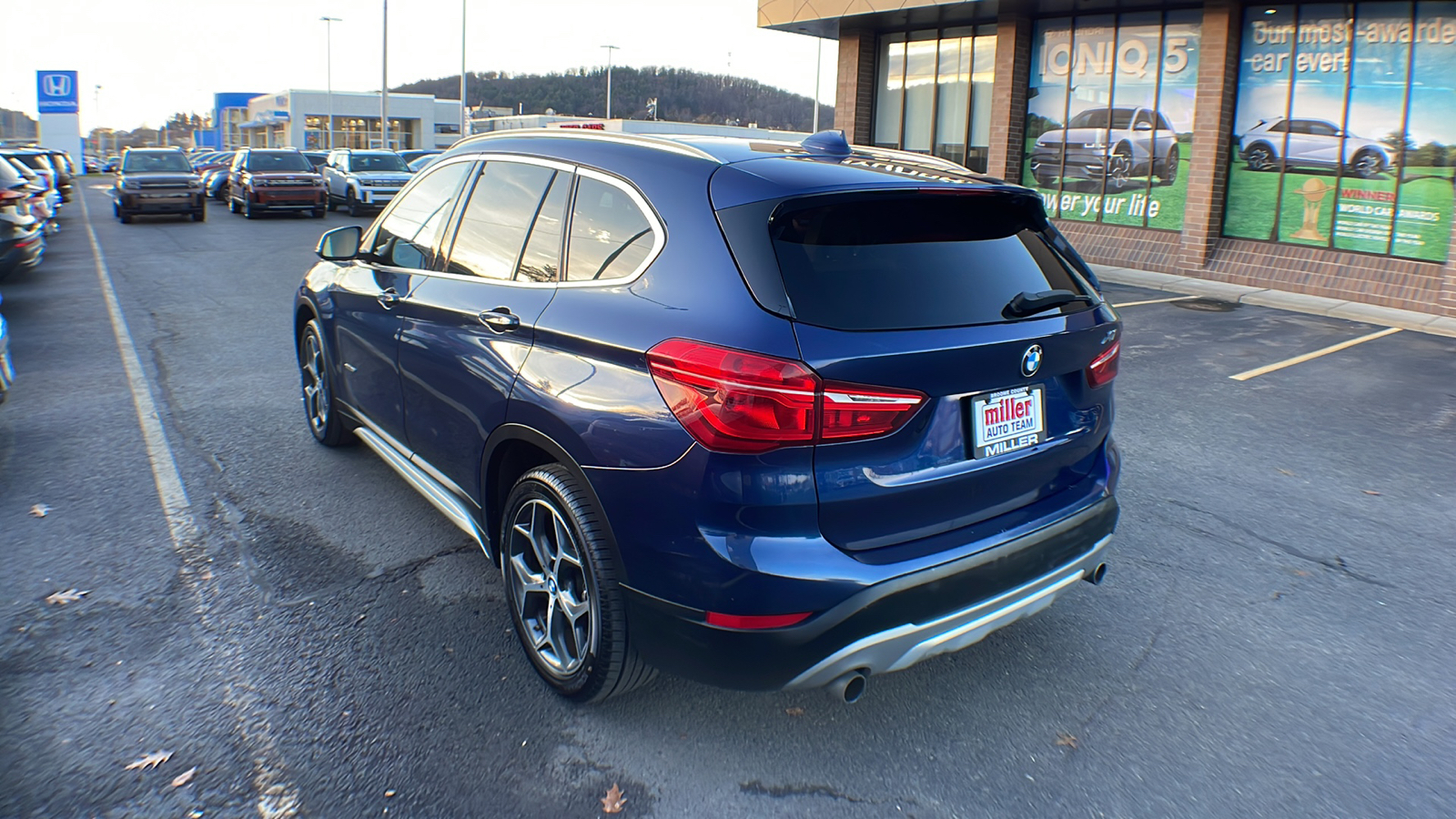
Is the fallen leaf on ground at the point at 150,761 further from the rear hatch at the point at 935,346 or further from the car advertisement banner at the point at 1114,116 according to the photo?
the car advertisement banner at the point at 1114,116

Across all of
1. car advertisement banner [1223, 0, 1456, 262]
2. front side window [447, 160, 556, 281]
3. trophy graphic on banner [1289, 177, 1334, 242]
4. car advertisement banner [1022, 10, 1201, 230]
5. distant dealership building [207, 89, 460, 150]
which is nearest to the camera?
front side window [447, 160, 556, 281]

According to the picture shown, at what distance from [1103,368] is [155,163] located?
89.4 ft

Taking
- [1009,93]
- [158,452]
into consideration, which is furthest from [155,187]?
[158,452]

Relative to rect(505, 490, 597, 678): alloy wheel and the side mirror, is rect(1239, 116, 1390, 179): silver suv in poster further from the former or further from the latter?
rect(505, 490, 597, 678): alloy wheel

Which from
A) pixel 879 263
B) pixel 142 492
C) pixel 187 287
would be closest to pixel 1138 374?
pixel 879 263

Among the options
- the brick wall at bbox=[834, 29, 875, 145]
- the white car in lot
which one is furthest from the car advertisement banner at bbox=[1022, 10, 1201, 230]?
the white car in lot

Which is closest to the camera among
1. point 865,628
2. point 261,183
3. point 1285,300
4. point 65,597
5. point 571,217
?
point 865,628

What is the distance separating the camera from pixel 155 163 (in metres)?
25.2

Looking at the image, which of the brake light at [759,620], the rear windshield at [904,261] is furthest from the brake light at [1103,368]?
the brake light at [759,620]

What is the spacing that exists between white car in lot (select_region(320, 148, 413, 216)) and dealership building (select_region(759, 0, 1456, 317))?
470 inches

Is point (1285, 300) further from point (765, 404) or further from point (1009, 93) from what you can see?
point (765, 404)

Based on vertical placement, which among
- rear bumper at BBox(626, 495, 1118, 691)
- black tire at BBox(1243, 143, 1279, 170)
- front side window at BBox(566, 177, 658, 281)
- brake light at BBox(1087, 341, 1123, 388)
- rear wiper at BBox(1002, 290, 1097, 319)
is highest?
black tire at BBox(1243, 143, 1279, 170)

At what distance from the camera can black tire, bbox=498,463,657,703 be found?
302cm

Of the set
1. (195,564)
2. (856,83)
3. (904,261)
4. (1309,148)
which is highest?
(856,83)
